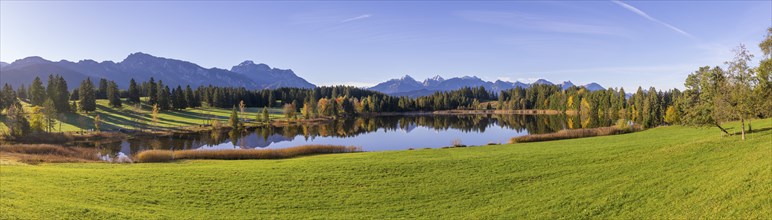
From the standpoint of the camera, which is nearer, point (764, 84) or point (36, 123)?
point (764, 84)

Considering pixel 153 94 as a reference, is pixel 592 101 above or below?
below

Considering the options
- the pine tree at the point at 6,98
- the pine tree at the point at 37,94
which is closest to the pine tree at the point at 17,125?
the pine tree at the point at 6,98

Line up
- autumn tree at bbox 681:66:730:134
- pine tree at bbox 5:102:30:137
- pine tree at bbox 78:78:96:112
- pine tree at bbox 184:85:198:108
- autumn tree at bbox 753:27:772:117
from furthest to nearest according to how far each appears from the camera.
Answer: pine tree at bbox 184:85:198:108
pine tree at bbox 78:78:96:112
pine tree at bbox 5:102:30:137
autumn tree at bbox 681:66:730:134
autumn tree at bbox 753:27:772:117

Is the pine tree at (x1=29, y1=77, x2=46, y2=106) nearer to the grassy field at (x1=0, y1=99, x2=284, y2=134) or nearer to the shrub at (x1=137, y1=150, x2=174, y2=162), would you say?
the grassy field at (x1=0, y1=99, x2=284, y2=134)

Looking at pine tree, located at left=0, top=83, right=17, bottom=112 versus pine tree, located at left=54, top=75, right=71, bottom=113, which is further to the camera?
pine tree, located at left=54, top=75, right=71, bottom=113

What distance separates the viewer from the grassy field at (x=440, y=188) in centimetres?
1961

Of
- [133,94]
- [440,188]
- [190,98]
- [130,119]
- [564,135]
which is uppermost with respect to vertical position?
[133,94]

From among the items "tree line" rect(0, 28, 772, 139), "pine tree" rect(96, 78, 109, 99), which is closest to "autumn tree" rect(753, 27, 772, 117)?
"tree line" rect(0, 28, 772, 139)

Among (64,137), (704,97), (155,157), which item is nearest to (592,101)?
(704,97)

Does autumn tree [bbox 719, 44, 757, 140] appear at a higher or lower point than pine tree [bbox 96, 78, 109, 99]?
lower

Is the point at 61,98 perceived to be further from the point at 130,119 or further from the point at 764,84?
the point at 764,84

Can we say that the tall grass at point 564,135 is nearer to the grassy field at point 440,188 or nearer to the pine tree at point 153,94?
the grassy field at point 440,188

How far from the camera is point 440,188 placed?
26.5 metres

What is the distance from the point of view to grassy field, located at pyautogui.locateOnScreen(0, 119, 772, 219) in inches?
772
